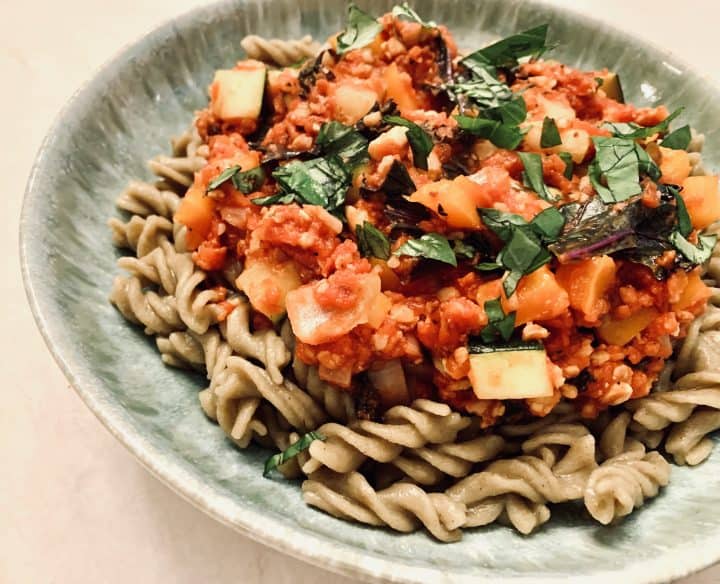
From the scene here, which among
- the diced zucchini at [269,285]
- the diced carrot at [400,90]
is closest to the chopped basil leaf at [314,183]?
the diced zucchini at [269,285]

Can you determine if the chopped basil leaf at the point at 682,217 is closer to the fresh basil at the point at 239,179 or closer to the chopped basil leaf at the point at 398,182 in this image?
the chopped basil leaf at the point at 398,182

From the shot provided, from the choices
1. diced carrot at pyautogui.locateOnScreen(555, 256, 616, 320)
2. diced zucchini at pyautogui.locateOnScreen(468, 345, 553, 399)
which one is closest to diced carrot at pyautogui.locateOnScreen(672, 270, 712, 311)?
diced carrot at pyautogui.locateOnScreen(555, 256, 616, 320)

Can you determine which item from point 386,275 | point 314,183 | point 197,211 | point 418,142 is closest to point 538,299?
point 386,275

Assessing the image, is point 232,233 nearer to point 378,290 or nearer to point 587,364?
point 378,290

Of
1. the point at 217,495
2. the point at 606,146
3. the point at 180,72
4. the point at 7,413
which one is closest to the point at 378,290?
the point at 217,495

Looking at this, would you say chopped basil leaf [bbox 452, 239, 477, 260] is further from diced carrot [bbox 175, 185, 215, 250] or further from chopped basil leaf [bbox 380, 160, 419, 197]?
diced carrot [bbox 175, 185, 215, 250]

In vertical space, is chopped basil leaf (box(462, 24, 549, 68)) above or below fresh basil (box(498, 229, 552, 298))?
below
